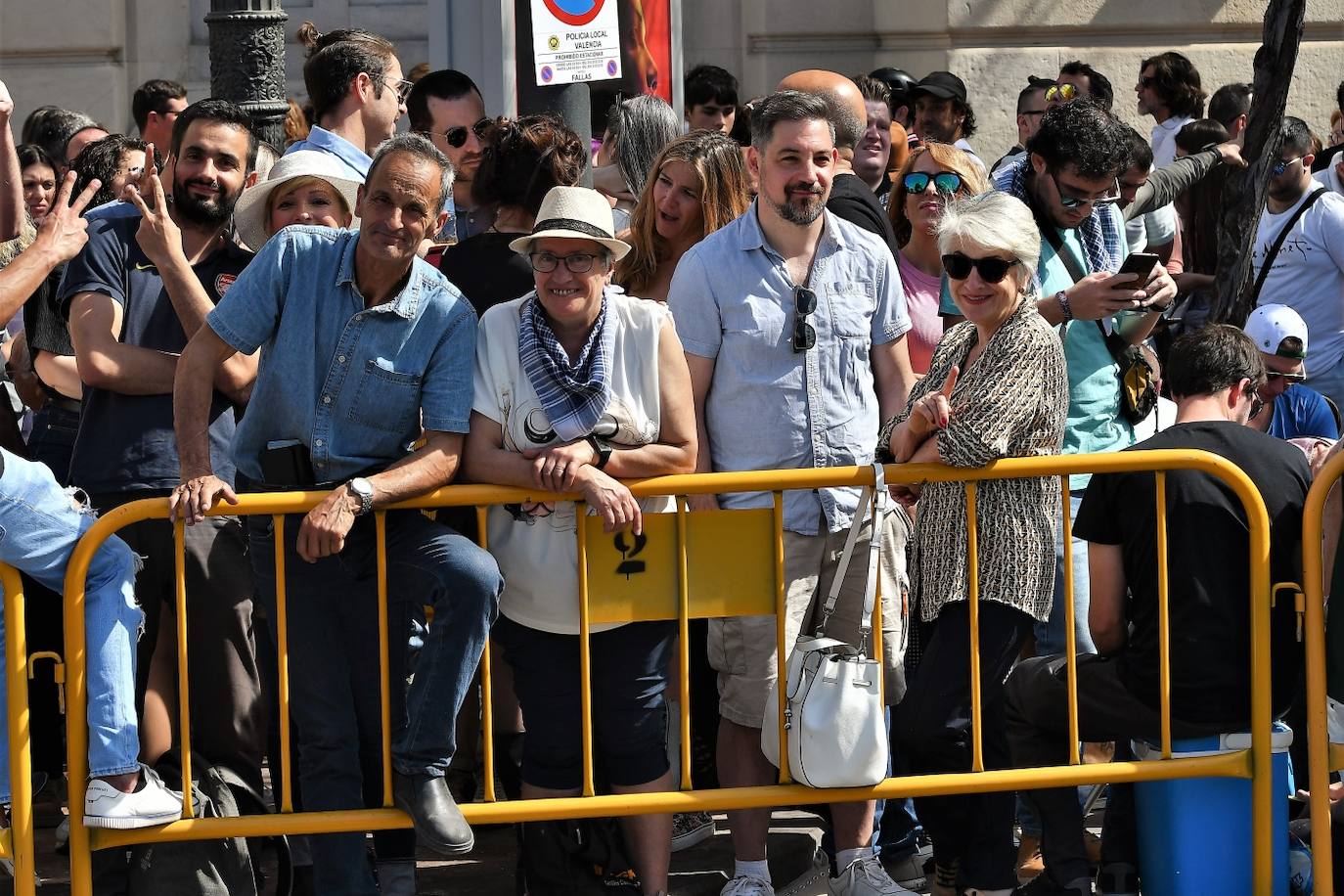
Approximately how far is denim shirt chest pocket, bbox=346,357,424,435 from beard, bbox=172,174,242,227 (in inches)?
41.9

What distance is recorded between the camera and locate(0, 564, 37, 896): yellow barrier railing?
15.4ft

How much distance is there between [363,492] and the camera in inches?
185

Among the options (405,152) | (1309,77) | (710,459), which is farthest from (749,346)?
(1309,77)

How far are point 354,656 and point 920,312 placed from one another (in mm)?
2400

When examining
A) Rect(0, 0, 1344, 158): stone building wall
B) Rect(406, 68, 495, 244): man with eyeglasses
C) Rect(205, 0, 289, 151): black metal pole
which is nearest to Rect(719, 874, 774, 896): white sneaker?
Rect(406, 68, 495, 244): man with eyeglasses

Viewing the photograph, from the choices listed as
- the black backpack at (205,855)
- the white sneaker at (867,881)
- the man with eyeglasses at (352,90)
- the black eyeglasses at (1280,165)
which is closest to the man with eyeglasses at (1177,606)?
the white sneaker at (867,881)

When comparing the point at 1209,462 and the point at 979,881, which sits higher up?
the point at 1209,462

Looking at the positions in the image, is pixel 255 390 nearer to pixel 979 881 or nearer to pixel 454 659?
pixel 454 659

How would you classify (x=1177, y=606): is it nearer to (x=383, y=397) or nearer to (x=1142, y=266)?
(x=1142, y=266)

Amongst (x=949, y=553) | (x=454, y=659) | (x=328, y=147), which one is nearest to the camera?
(x=454, y=659)

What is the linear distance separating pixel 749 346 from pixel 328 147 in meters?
1.74

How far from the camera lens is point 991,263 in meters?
5.04

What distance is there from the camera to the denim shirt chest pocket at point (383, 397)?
4855 mm

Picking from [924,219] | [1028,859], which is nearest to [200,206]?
[924,219]
